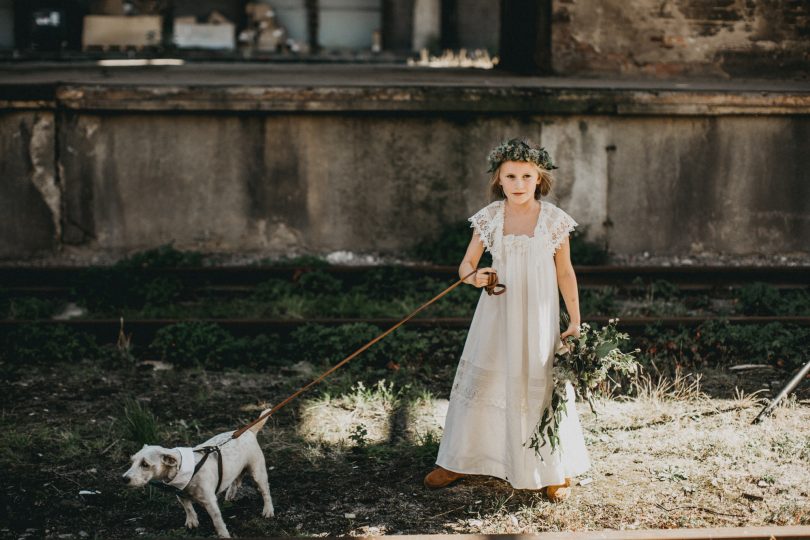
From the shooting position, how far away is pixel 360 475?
4754 mm

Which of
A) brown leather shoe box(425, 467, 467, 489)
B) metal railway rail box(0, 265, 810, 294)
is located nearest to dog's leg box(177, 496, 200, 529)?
brown leather shoe box(425, 467, 467, 489)

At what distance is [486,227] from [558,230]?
34 cm

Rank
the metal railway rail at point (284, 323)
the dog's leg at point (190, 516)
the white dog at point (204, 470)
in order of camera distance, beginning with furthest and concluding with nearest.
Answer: the metal railway rail at point (284, 323) < the dog's leg at point (190, 516) < the white dog at point (204, 470)

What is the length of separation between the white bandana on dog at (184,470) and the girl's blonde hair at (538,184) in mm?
1862

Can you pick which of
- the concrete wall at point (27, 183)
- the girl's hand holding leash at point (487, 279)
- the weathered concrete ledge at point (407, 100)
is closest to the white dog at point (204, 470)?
the girl's hand holding leash at point (487, 279)

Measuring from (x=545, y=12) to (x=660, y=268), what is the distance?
12.1ft

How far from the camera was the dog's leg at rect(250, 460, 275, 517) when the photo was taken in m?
4.14

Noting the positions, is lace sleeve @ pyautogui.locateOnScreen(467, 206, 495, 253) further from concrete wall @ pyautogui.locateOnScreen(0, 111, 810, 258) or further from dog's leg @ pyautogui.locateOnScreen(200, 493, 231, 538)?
concrete wall @ pyautogui.locateOnScreen(0, 111, 810, 258)

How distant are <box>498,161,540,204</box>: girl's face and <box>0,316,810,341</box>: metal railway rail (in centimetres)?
289

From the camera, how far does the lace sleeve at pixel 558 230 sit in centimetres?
420

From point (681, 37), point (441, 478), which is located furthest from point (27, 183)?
point (681, 37)

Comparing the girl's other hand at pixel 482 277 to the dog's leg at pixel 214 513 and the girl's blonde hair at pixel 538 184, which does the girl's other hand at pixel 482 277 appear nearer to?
the girl's blonde hair at pixel 538 184

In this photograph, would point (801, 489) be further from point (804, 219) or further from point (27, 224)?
point (27, 224)

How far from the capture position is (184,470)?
3.78 m
